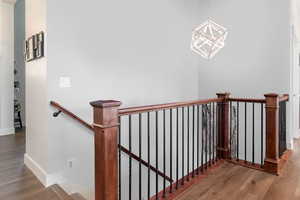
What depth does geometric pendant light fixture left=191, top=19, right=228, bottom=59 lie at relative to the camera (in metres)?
4.33

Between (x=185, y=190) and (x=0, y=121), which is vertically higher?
(x=0, y=121)

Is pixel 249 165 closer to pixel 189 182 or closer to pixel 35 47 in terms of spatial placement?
pixel 189 182

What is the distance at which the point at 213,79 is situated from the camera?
14.9 feet

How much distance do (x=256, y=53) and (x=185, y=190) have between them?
2.99 metres

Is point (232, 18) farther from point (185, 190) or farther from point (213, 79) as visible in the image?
point (185, 190)

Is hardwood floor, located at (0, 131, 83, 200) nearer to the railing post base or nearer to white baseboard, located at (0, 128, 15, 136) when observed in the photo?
white baseboard, located at (0, 128, 15, 136)

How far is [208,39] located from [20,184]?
4199mm

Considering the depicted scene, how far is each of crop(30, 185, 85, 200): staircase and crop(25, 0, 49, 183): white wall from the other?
0.17m

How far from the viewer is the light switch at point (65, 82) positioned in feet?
8.14

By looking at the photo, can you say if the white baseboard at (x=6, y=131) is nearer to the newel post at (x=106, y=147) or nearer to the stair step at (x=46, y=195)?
the stair step at (x=46, y=195)

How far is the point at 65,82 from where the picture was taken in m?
2.52

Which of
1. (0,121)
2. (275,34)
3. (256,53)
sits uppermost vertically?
(275,34)

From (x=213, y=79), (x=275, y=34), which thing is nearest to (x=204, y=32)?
(x=213, y=79)

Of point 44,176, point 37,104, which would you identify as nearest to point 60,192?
point 44,176
